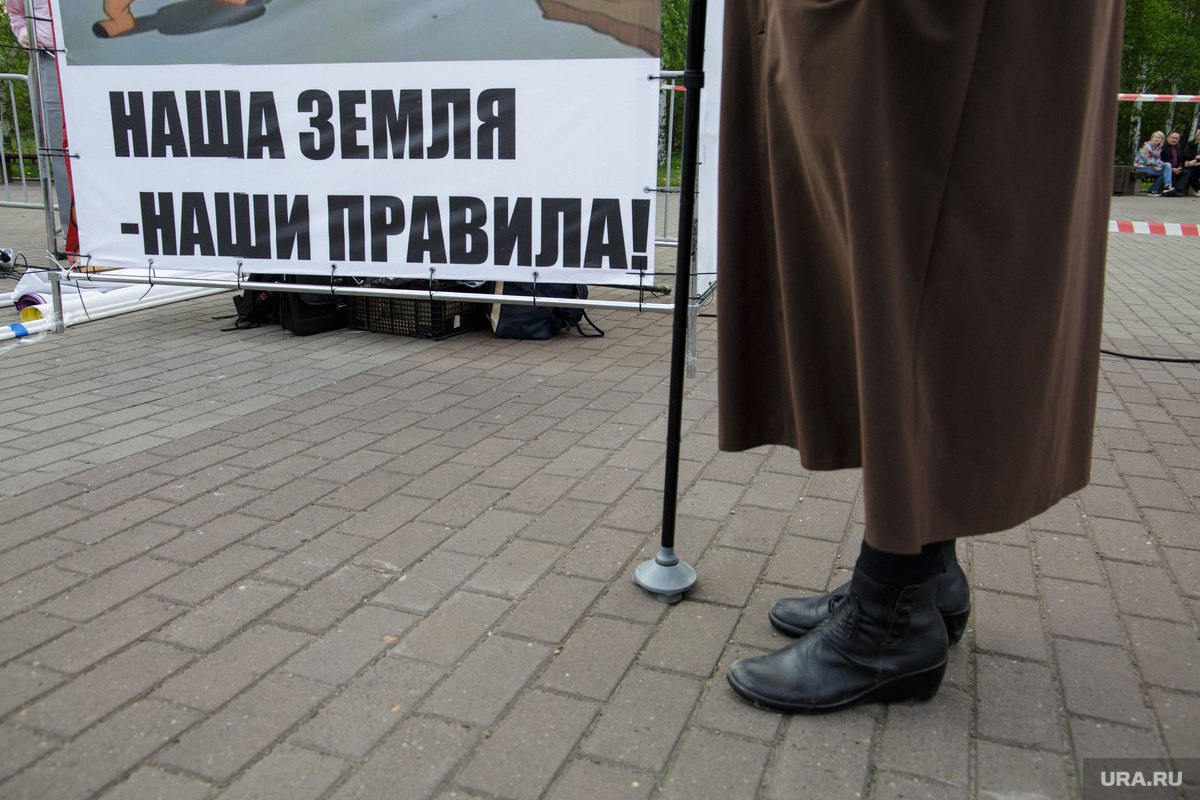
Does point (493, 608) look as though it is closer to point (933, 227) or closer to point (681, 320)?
point (681, 320)

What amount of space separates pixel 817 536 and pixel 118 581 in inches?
83.5

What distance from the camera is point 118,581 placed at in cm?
268

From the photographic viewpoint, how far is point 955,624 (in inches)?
92.7

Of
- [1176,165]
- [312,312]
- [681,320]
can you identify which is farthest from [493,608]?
[1176,165]

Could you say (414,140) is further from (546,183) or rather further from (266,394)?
(266,394)

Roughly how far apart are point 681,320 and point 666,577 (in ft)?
2.37

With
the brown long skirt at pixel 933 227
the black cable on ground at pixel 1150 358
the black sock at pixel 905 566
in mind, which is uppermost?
the brown long skirt at pixel 933 227

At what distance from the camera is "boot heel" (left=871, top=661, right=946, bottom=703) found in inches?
82.7

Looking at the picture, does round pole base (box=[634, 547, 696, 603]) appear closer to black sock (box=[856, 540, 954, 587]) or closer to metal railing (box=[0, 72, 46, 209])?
black sock (box=[856, 540, 954, 587])

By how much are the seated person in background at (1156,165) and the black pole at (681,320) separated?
21.6 meters

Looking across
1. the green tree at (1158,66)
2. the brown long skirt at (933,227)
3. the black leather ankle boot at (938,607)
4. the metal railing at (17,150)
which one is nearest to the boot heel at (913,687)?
the black leather ankle boot at (938,607)

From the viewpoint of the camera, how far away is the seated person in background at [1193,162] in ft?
65.5

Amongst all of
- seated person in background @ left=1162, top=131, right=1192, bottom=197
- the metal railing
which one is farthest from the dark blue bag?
seated person in background @ left=1162, top=131, right=1192, bottom=197

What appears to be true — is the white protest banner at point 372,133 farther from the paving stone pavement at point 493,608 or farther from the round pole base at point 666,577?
the round pole base at point 666,577
